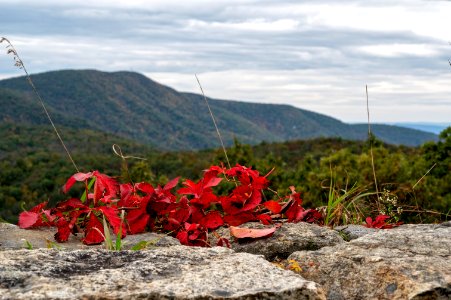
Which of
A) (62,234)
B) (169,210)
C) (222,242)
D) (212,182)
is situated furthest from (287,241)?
(62,234)

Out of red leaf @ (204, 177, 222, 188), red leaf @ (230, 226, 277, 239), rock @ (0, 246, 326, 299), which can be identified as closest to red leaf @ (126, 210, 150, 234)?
red leaf @ (204, 177, 222, 188)

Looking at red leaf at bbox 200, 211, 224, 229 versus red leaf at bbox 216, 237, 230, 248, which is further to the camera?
red leaf at bbox 200, 211, 224, 229

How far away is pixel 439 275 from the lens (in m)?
2.51

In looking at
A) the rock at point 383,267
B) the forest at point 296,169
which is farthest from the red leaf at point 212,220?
the rock at point 383,267

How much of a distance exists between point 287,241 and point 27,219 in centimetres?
146

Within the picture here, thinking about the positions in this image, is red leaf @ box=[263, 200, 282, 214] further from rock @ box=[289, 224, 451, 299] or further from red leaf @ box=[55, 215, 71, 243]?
red leaf @ box=[55, 215, 71, 243]

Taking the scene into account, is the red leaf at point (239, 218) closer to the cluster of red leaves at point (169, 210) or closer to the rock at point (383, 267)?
the cluster of red leaves at point (169, 210)

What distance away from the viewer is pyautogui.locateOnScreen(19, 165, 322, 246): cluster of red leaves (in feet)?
10.7

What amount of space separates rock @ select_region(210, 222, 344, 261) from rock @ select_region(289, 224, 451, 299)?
0.16 metres

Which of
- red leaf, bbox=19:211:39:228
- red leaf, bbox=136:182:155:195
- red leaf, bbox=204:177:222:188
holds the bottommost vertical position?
red leaf, bbox=19:211:39:228

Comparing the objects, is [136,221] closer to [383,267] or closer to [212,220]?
[212,220]

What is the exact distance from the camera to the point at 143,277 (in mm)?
2188

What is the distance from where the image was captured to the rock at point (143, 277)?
80.0 inches

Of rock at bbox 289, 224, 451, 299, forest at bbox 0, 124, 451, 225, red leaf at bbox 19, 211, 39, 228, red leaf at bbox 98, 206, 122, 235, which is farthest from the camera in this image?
forest at bbox 0, 124, 451, 225
